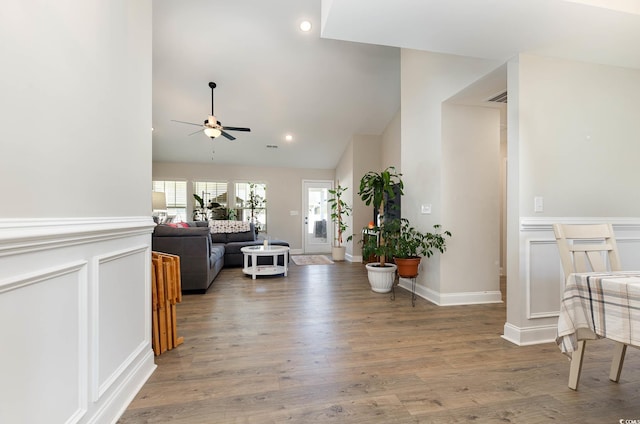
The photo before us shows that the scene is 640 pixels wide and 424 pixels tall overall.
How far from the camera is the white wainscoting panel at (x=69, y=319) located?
0.91 meters

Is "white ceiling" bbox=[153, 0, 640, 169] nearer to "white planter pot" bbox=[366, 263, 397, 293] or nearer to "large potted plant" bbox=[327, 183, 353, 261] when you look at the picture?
"large potted plant" bbox=[327, 183, 353, 261]

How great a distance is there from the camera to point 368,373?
1867mm

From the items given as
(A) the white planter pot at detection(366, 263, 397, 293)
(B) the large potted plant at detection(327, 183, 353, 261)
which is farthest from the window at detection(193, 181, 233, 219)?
(A) the white planter pot at detection(366, 263, 397, 293)

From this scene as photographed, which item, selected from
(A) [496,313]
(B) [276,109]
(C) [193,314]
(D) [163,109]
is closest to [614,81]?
(A) [496,313]

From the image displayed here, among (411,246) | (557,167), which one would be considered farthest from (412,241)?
(557,167)

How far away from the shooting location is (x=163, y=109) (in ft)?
19.2

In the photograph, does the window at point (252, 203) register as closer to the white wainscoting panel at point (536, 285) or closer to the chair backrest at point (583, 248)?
the white wainscoting panel at point (536, 285)

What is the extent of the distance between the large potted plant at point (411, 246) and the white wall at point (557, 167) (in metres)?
0.91

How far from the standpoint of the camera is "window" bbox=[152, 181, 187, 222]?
7609 mm

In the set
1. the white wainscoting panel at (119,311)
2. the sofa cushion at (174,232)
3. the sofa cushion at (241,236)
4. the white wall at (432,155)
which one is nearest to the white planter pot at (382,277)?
the white wall at (432,155)

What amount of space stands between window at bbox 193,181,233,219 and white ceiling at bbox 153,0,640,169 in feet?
2.41

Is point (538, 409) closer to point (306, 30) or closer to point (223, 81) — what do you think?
point (306, 30)

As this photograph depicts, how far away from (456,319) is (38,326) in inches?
121

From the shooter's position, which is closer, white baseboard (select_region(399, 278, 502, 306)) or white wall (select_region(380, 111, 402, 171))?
white baseboard (select_region(399, 278, 502, 306))
